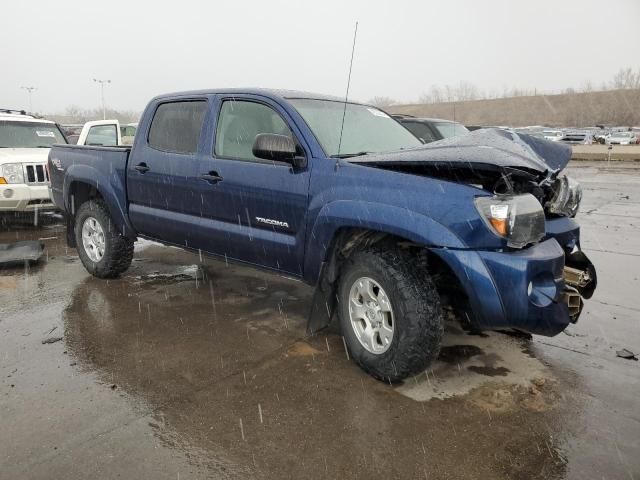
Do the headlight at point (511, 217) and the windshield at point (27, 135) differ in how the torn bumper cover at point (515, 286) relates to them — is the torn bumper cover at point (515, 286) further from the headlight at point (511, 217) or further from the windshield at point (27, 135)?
the windshield at point (27, 135)

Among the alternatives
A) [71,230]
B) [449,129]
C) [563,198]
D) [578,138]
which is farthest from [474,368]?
[578,138]

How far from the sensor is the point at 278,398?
10.3 feet

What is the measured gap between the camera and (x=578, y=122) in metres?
81.4

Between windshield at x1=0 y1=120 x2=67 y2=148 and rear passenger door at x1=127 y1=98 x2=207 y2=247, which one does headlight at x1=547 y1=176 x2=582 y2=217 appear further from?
windshield at x1=0 y1=120 x2=67 y2=148

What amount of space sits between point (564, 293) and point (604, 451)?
2.85 feet

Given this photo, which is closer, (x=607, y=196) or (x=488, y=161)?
(x=488, y=161)

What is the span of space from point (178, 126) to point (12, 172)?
15.7 ft

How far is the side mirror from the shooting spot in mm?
3514

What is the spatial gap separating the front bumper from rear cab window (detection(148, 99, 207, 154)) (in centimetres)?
424

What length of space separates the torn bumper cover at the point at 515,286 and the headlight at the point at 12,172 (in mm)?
7420

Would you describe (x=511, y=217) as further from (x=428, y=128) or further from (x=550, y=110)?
(x=550, y=110)

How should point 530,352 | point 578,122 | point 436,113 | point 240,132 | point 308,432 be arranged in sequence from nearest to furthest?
1. point 308,432
2. point 530,352
3. point 240,132
4. point 578,122
5. point 436,113

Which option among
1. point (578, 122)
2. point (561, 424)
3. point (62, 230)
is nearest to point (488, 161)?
point (561, 424)

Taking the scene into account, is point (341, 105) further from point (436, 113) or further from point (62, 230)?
point (436, 113)
